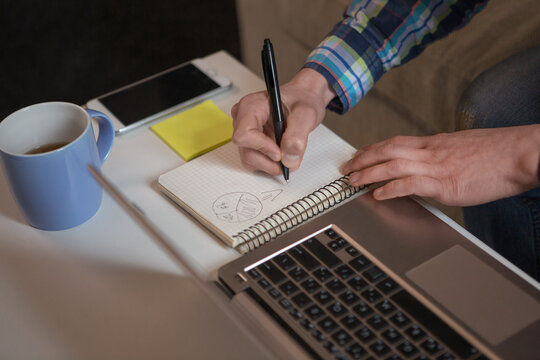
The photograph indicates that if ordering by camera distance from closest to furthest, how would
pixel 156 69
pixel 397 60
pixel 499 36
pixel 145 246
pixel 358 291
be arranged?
1. pixel 358 291
2. pixel 145 246
3. pixel 397 60
4. pixel 499 36
5. pixel 156 69

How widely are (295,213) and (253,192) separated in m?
0.08

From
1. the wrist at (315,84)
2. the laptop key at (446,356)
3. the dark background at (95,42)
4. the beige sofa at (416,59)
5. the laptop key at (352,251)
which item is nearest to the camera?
the laptop key at (446,356)

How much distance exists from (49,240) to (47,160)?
0.13 meters

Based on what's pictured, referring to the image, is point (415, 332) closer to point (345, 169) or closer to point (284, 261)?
point (284, 261)

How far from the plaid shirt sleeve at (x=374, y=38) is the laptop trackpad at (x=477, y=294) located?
0.36m

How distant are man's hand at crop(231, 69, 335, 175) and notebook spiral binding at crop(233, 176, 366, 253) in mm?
59

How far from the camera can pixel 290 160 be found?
794 mm

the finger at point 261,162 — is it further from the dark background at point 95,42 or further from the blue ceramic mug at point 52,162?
the dark background at point 95,42

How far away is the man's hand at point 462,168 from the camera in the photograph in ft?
2.51

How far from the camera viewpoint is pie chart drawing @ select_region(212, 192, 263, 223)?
0.76m

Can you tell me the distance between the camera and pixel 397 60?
101cm

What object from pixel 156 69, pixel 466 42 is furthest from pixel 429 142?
pixel 156 69

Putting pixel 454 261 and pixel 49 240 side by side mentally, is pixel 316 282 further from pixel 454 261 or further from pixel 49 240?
pixel 49 240

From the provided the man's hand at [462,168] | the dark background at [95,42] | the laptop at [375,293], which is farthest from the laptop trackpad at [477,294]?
the dark background at [95,42]
